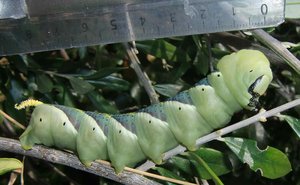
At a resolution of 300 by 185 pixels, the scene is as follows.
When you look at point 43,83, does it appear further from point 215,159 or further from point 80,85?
point 215,159

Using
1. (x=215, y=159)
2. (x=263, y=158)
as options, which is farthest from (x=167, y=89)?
(x=263, y=158)

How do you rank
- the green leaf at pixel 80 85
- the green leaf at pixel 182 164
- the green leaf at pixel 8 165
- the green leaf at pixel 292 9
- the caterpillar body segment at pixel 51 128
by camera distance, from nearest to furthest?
the green leaf at pixel 8 165, the caterpillar body segment at pixel 51 128, the green leaf at pixel 182 164, the green leaf at pixel 292 9, the green leaf at pixel 80 85

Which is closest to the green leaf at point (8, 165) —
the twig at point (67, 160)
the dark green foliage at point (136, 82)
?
the twig at point (67, 160)

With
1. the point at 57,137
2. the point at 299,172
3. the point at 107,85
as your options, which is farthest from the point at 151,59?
the point at 57,137

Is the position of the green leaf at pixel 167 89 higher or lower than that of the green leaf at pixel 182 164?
higher

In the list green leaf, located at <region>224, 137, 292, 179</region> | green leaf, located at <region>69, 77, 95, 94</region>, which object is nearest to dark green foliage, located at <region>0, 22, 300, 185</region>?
green leaf, located at <region>69, 77, 95, 94</region>

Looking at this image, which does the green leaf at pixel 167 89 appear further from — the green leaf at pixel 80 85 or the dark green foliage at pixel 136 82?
the green leaf at pixel 80 85

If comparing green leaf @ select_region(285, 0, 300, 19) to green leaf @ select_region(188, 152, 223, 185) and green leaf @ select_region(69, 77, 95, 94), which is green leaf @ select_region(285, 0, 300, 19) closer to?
green leaf @ select_region(188, 152, 223, 185)
